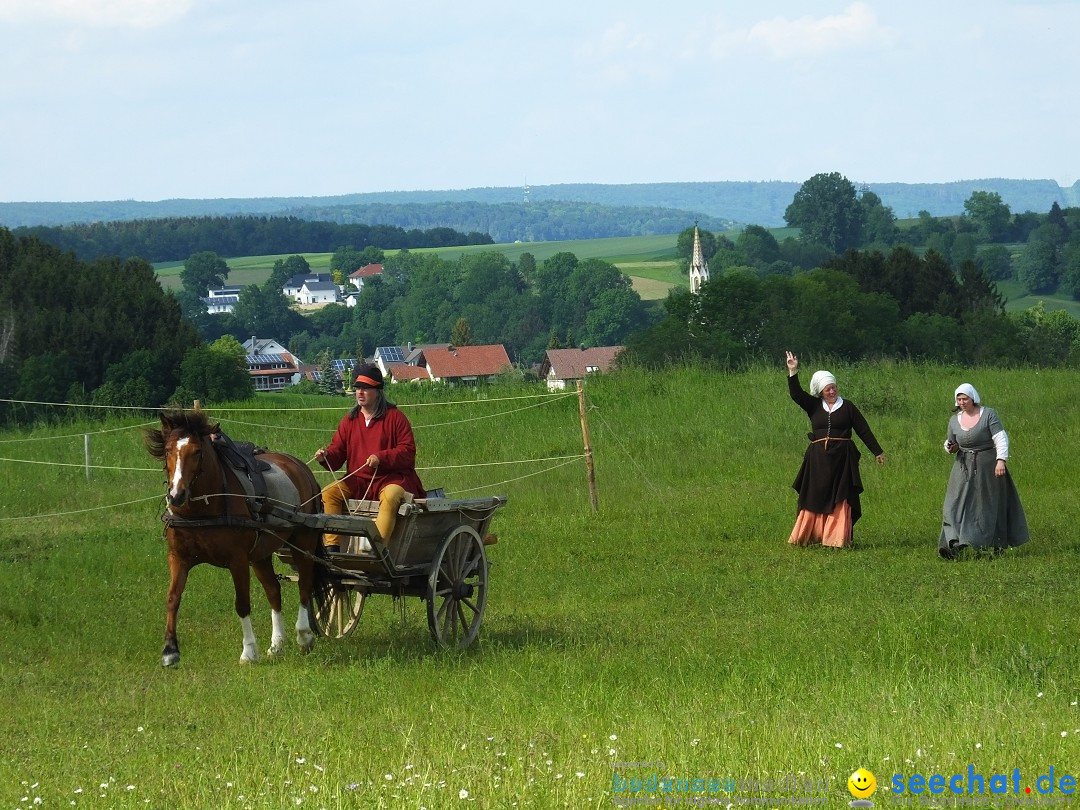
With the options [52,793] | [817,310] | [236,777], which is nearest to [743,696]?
[236,777]

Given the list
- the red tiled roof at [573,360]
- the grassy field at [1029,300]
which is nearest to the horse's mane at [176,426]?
the red tiled roof at [573,360]

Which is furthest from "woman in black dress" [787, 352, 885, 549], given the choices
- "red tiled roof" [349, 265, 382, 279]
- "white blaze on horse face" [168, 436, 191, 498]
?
"red tiled roof" [349, 265, 382, 279]

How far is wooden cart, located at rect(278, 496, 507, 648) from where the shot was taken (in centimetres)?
1044

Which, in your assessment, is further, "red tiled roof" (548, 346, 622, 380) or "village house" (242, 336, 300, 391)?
"village house" (242, 336, 300, 391)

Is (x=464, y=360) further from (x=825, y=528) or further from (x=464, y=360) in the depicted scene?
(x=825, y=528)

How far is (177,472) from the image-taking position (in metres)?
9.91

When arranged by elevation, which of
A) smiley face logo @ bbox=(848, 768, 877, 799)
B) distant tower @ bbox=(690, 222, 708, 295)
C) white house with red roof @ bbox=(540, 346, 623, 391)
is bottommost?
white house with red roof @ bbox=(540, 346, 623, 391)

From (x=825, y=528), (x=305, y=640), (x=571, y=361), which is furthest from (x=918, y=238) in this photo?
(x=305, y=640)

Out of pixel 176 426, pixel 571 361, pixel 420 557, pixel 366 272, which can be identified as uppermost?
pixel 176 426

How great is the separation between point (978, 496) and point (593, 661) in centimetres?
644

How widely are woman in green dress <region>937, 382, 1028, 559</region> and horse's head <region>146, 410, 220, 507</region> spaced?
26.9 ft

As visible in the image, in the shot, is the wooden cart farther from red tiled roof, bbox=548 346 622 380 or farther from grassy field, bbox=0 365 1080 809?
red tiled roof, bbox=548 346 622 380

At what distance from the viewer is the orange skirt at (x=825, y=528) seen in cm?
1584

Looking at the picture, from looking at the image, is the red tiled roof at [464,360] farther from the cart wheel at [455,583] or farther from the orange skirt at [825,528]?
the cart wheel at [455,583]
